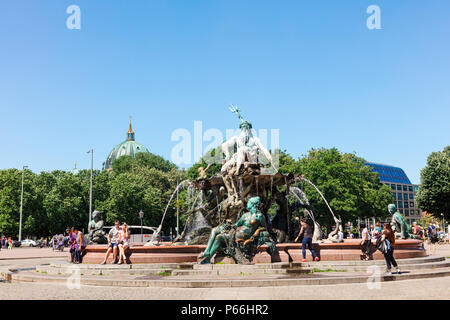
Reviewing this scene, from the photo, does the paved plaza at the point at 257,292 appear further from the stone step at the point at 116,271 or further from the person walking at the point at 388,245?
the stone step at the point at 116,271

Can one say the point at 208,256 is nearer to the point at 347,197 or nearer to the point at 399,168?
the point at 347,197

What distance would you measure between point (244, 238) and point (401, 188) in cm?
13088

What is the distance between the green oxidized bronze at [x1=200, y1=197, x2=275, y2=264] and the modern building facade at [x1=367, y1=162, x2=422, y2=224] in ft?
401

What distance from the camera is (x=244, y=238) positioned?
12617mm

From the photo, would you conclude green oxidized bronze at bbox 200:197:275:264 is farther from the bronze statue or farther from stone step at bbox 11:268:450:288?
the bronze statue

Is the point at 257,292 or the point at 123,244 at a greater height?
the point at 123,244

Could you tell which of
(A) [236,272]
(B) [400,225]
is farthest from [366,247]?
(A) [236,272]

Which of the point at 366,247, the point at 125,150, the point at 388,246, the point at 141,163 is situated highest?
the point at 125,150

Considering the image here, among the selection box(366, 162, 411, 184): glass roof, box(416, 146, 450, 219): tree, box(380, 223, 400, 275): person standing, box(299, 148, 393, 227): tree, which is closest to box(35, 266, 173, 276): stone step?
box(380, 223, 400, 275): person standing

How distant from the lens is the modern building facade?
130m

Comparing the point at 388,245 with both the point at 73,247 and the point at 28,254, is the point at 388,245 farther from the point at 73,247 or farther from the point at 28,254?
the point at 28,254

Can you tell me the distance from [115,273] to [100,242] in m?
4.42

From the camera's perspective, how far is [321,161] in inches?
1913
